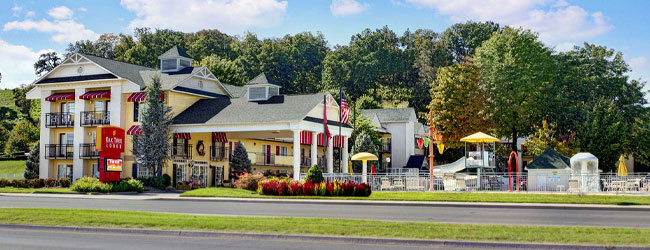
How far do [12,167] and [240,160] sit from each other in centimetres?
2615

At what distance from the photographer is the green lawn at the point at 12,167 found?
2557 inches

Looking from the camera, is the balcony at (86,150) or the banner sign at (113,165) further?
the balcony at (86,150)

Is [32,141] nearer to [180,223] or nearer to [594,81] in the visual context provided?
[594,81]

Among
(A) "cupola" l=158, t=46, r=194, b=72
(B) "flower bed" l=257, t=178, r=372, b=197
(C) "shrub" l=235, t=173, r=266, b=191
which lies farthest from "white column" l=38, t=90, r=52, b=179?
(B) "flower bed" l=257, t=178, r=372, b=197

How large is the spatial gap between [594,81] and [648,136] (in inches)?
300

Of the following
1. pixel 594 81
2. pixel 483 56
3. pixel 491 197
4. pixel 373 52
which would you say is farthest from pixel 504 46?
pixel 373 52

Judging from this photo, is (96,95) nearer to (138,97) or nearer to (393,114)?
(138,97)

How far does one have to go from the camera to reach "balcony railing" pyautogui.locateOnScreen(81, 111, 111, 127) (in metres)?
54.7

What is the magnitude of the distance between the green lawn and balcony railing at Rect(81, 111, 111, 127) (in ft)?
37.8

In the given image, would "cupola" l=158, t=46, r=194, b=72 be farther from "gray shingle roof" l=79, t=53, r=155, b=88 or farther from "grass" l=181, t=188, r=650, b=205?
"grass" l=181, t=188, r=650, b=205

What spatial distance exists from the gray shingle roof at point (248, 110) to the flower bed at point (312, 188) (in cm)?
1048

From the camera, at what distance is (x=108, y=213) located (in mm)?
22609

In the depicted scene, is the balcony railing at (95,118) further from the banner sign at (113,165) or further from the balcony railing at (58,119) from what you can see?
the banner sign at (113,165)

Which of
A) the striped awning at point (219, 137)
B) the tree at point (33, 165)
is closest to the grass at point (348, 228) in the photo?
the striped awning at point (219, 137)
